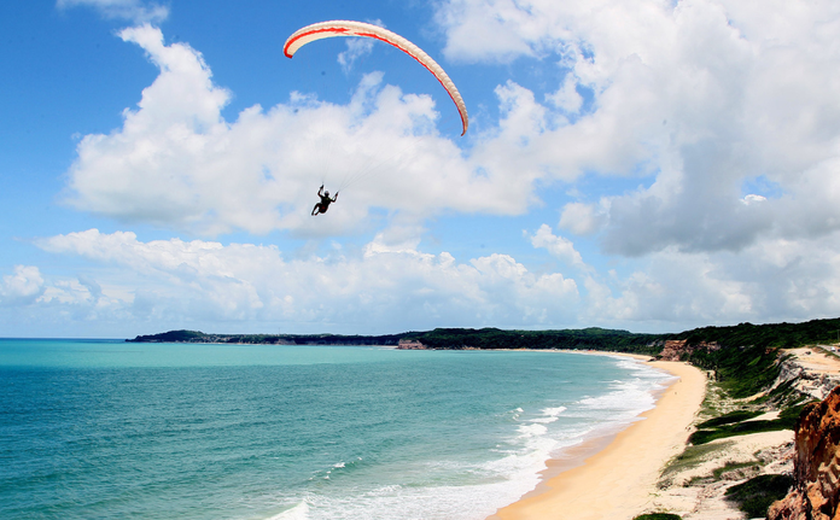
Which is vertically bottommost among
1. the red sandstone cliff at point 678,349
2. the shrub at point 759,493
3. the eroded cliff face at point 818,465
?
the red sandstone cliff at point 678,349

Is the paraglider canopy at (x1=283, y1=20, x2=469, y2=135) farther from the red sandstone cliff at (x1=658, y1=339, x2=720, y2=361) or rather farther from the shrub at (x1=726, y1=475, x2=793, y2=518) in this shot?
the red sandstone cliff at (x1=658, y1=339, x2=720, y2=361)

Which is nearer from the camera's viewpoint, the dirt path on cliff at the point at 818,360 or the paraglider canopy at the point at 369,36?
the paraglider canopy at the point at 369,36

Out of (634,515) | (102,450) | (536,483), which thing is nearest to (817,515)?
(634,515)

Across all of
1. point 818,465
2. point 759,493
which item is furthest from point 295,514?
point 818,465

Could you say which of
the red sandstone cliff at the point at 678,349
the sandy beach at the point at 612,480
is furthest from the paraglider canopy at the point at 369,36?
the red sandstone cliff at the point at 678,349

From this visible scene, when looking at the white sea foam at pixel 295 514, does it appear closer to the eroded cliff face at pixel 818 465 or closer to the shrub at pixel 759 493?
the shrub at pixel 759 493

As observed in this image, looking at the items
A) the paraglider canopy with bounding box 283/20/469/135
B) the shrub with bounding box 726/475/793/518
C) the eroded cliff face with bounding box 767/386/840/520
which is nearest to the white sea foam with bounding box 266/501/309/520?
the shrub with bounding box 726/475/793/518

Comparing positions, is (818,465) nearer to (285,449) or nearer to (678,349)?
(285,449)
